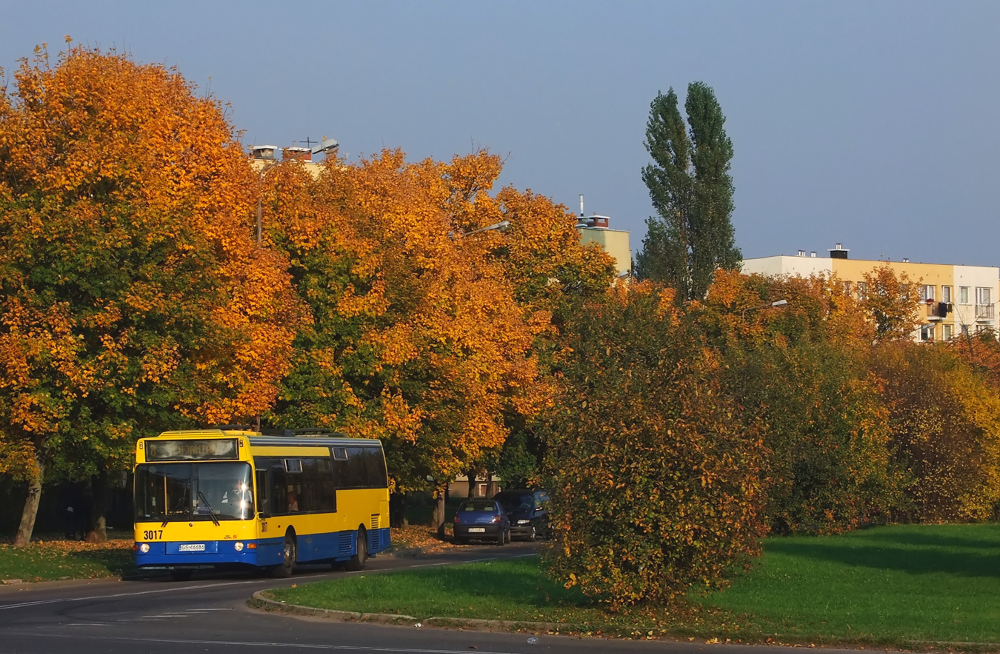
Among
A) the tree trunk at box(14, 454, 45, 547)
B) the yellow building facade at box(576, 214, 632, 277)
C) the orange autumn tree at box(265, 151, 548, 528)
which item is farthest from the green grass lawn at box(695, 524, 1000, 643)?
the yellow building facade at box(576, 214, 632, 277)

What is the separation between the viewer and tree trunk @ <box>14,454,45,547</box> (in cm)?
3191

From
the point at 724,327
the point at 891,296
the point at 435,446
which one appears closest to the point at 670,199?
the point at 724,327

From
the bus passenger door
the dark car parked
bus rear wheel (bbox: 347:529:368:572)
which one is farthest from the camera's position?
the dark car parked

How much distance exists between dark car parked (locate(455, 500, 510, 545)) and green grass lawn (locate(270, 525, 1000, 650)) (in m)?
15.0

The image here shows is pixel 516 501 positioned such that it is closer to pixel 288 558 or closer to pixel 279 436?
pixel 279 436

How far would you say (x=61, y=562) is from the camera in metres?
29.1

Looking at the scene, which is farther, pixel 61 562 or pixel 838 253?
pixel 838 253

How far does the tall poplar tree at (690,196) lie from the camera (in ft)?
228

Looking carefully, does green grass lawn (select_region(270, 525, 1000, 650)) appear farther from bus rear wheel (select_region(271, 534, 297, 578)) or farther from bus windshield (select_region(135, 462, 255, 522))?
bus windshield (select_region(135, 462, 255, 522))

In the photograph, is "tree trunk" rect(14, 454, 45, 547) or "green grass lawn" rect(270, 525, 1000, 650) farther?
"tree trunk" rect(14, 454, 45, 547)

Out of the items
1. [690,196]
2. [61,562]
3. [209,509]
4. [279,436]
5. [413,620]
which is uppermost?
[690,196]

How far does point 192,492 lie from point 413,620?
1004cm

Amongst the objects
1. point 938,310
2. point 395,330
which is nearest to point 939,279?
point 938,310

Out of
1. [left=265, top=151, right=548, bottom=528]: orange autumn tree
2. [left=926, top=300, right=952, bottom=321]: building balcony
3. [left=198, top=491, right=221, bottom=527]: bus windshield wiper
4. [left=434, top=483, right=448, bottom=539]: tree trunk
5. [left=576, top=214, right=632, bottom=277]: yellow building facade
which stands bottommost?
[left=434, top=483, right=448, bottom=539]: tree trunk
